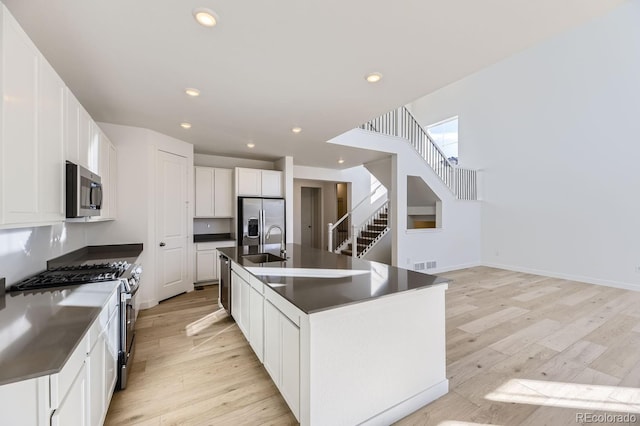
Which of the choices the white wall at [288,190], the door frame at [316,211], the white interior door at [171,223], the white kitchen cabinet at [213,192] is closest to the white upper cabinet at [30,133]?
the white interior door at [171,223]

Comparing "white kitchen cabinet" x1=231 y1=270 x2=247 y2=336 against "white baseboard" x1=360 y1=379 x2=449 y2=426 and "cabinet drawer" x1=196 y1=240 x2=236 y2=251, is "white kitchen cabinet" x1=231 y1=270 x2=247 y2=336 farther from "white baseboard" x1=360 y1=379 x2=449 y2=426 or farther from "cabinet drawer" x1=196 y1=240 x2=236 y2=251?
"cabinet drawer" x1=196 y1=240 x2=236 y2=251

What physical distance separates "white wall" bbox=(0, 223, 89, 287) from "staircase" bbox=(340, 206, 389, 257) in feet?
17.0

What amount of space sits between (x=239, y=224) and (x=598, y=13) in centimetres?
487

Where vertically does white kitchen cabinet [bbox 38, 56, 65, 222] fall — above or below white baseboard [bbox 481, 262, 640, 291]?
above

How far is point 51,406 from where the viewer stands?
951 mm

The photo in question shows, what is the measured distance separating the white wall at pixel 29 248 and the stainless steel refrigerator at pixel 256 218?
242 centimetres

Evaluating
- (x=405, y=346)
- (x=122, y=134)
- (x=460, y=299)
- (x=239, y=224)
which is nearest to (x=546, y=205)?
(x=460, y=299)

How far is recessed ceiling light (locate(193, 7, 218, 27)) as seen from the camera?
1.56m

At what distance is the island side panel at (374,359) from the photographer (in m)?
1.47

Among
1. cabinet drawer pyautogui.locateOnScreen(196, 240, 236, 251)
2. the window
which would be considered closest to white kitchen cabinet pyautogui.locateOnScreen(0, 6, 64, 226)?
cabinet drawer pyautogui.locateOnScreen(196, 240, 236, 251)

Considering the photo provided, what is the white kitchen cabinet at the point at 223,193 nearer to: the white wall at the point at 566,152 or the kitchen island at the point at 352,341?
the kitchen island at the point at 352,341

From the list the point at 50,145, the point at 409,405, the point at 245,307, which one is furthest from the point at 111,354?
the point at 409,405

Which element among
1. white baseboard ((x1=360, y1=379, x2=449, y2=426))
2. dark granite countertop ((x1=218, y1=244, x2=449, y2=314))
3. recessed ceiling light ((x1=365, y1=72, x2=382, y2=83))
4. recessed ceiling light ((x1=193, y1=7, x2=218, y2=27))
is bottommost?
white baseboard ((x1=360, y1=379, x2=449, y2=426))

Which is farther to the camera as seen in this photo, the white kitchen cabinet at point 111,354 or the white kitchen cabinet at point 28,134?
the white kitchen cabinet at point 111,354
